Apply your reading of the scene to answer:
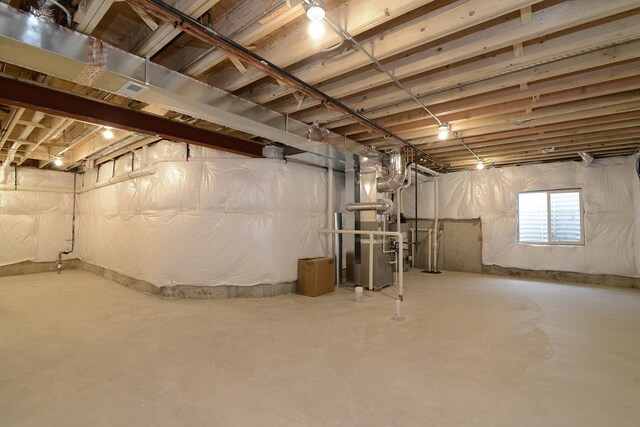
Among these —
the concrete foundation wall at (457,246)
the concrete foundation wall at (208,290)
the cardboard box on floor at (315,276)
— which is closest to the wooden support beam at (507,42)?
the cardboard box on floor at (315,276)

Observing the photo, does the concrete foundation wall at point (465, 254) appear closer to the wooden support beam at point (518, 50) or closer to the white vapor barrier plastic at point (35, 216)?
the wooden support beam at point (518, 50)

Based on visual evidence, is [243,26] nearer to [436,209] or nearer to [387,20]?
[387,20]

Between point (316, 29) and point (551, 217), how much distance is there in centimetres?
603

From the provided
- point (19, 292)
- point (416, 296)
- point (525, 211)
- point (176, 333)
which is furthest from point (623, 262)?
point (19, 292)

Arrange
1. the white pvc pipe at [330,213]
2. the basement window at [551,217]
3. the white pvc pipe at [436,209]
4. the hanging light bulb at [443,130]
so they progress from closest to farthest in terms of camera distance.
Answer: the hanging light bulb at [443,130] < the white pvc pipe at [330,213] < the basement window at [551,217] < the white pvc pipe at [436,209]

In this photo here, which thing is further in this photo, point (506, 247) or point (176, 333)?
point (506, 247)

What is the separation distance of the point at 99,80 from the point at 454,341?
136 inches

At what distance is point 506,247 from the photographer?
19.9 feet

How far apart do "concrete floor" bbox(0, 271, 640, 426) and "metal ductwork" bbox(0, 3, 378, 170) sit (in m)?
2.01

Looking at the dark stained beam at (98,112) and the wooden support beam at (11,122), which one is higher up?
the wooden support beam at (11,122)

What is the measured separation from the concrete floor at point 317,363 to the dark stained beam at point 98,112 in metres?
2.03

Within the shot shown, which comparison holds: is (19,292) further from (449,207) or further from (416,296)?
(449,207)

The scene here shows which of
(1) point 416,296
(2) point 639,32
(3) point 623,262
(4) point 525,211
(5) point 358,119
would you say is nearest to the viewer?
(2) point 639,32

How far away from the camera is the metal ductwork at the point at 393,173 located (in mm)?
4648
